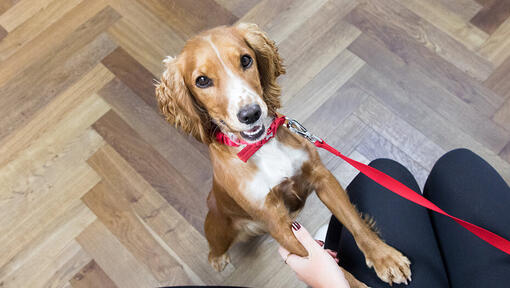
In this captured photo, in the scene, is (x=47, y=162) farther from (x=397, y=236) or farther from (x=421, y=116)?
(x=421, y=116)

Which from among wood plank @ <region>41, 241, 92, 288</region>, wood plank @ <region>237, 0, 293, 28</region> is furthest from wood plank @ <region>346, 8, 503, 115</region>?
wood plank @ <region>41, 241, 92, 288</region>

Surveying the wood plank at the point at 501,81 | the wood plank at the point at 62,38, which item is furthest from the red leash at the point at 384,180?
the wood plank at the point at 62,38

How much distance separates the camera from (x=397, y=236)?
173cm

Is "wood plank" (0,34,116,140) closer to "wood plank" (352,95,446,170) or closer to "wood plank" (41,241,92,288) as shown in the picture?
"wood plank" (41,241,92,288)

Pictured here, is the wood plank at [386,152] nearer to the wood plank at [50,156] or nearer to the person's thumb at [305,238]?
the person's thumb at [305,238]

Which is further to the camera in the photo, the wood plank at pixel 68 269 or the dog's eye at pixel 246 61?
the wood plank at pixel 68 269

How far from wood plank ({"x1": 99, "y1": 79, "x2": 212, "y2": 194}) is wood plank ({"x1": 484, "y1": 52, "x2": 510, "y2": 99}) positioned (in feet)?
5.82

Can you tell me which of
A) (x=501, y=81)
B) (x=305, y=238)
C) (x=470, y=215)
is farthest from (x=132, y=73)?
(x=501, y=81)

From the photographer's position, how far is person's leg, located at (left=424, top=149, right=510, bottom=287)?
1576mm

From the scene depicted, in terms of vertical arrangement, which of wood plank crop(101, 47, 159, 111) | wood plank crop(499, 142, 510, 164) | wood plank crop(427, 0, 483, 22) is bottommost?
wood plank crop(101, 47, 159, 111)

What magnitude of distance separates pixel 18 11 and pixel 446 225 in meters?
3.18

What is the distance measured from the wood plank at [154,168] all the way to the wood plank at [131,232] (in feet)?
0.70

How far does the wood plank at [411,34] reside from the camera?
262 centimetres

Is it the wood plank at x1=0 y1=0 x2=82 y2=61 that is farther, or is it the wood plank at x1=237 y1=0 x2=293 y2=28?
the wood plank at x1=0 y1=0 x2=82 y2=61
